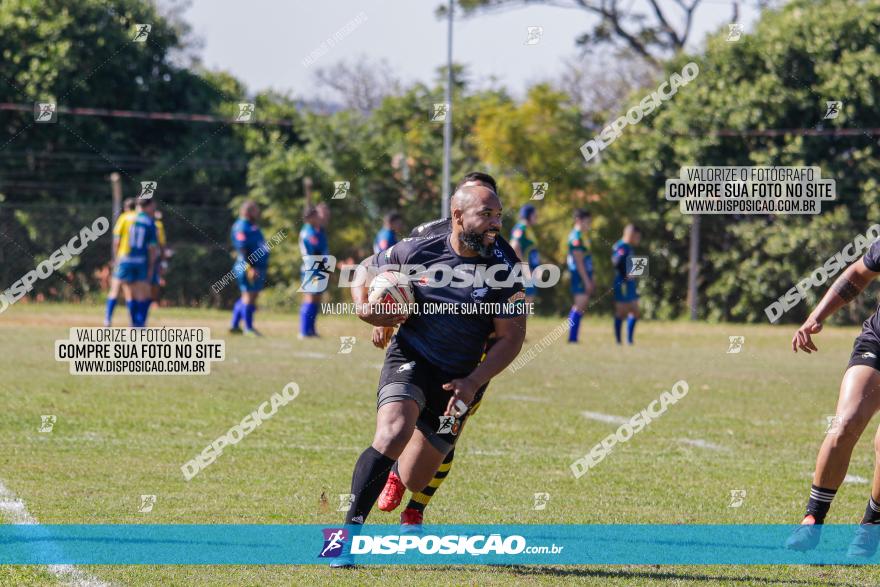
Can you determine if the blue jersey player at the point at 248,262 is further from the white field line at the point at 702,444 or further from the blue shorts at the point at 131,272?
the white field line at the point at 702,444

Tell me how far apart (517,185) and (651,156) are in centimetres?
427

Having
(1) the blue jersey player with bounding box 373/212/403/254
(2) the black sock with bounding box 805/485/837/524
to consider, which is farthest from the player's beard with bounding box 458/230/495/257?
(1) the blue jersey player with bounding box 373/212/403/254

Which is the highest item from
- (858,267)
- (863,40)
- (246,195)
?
(863,40)

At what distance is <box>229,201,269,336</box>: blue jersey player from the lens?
22.0 metres

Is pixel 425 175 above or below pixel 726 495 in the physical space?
above

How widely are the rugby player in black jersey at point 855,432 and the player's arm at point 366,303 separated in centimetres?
216

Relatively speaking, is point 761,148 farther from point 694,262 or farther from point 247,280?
point 247,280

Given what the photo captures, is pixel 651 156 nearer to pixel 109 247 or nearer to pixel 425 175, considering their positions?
pixel 425 175

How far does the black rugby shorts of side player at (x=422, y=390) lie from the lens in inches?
265

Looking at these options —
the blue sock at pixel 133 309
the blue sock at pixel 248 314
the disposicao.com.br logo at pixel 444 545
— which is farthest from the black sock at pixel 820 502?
the blue sock at pixel 248 314

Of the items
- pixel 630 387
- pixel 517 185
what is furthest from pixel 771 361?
pixel 517 185

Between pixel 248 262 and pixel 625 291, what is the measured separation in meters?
6.46

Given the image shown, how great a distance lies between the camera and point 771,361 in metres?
21.3

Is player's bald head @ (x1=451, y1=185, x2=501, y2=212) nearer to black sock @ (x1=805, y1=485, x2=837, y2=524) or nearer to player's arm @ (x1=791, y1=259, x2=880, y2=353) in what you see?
player's arm @ (x1=791, y1=259, x2=880, y2=353)
